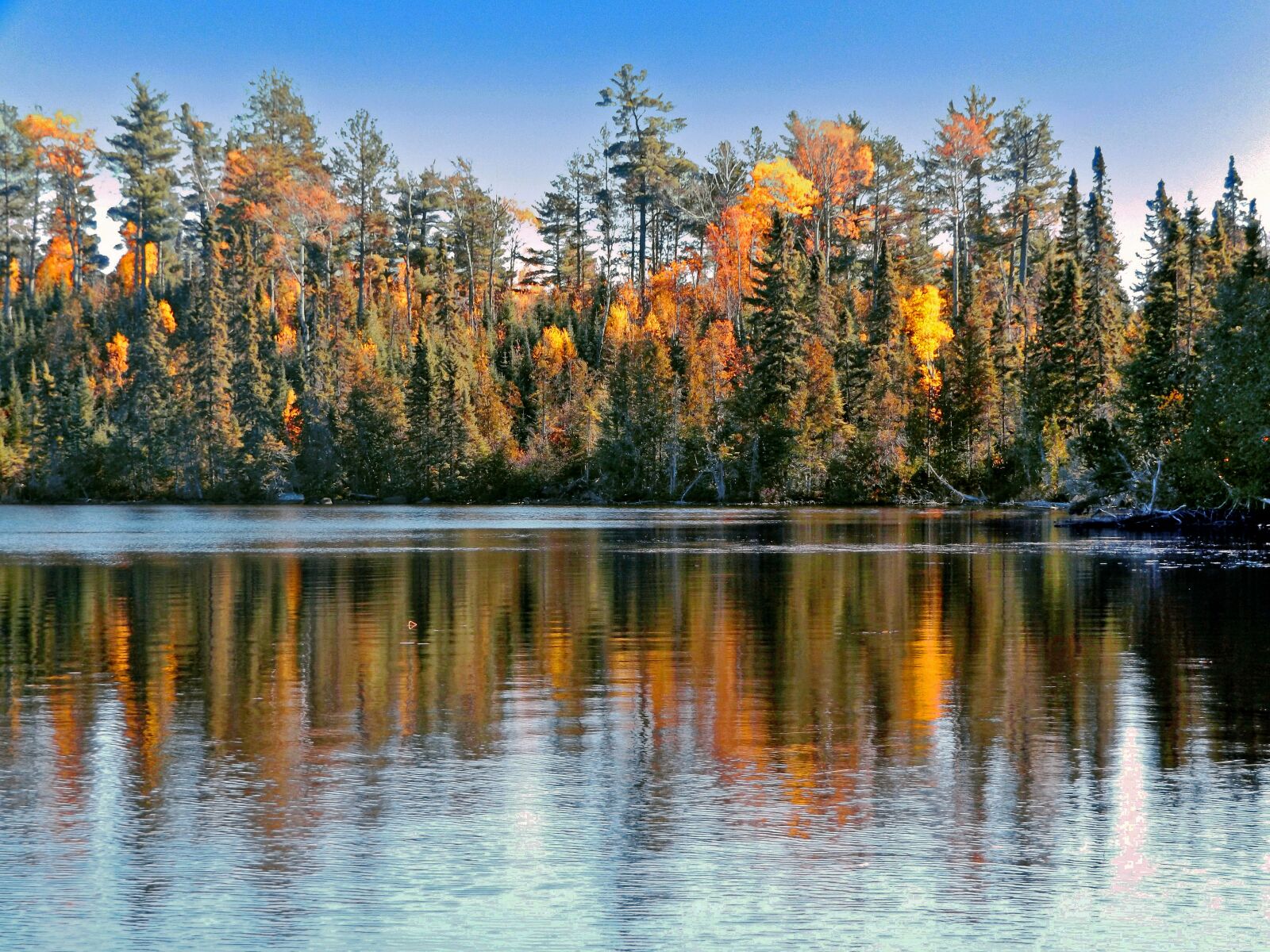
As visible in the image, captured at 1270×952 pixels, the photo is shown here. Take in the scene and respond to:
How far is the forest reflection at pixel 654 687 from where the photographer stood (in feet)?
43.7

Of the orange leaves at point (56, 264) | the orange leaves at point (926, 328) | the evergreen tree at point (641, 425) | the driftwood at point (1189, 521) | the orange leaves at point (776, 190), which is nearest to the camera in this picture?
the driftwood at point (1189, 521)

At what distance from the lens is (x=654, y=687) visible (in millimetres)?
19312

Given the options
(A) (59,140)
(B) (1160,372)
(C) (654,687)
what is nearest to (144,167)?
(A) (59,140)

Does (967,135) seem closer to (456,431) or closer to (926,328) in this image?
(926,328)

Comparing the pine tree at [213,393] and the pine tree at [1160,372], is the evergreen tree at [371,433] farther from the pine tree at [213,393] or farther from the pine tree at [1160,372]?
the pine tree at [1160,372]

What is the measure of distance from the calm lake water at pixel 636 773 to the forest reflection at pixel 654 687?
3.4 inches

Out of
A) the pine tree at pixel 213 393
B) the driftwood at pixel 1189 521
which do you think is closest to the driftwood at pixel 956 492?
the driftwood at pixel 1189 521

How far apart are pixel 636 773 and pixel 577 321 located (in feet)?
404

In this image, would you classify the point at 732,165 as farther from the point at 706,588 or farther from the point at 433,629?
the point at 433,629

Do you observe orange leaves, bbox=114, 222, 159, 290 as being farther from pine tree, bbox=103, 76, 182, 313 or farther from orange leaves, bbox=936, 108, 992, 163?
orange leaves, bbox=936, 108, 992, 163

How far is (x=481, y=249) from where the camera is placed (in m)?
144

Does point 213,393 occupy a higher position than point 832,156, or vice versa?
point 832,156

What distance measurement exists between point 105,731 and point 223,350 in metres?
124

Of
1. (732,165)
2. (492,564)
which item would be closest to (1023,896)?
(492,564)
